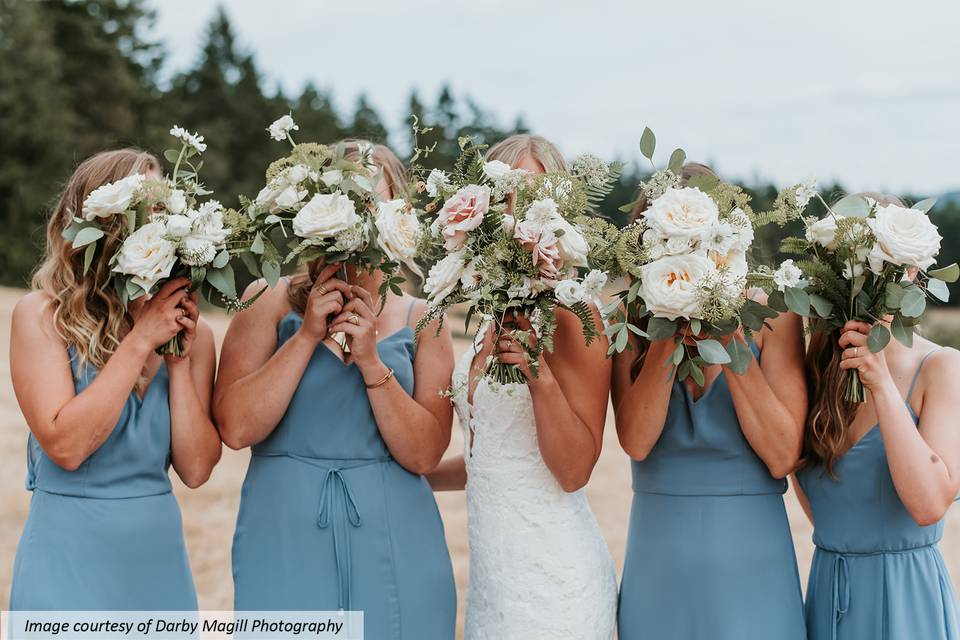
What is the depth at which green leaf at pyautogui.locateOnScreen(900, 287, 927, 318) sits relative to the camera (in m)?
3.77

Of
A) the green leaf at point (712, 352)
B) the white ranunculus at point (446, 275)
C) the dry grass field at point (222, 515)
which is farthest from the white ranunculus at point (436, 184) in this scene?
the dry grass field at point (222, 515)

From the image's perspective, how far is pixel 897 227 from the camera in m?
3.70

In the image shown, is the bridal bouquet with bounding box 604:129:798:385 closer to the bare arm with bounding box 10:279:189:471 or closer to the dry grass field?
the bare arm with bounding box 10:279:189:471

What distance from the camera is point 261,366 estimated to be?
4.45 meters

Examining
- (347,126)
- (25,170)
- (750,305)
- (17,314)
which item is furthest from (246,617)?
(347,126)

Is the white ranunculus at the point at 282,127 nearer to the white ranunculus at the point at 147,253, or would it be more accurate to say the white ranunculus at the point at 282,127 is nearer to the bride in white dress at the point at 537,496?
the white ranunculus at the point at 147,253

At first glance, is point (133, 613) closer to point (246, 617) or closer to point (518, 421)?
point (246, 617)

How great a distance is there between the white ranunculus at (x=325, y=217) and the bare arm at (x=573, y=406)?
998mm

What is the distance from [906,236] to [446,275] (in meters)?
1.73

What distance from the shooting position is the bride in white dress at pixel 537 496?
13.8 feet

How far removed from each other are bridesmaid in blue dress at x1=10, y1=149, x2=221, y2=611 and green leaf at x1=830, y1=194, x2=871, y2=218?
8.88 ft

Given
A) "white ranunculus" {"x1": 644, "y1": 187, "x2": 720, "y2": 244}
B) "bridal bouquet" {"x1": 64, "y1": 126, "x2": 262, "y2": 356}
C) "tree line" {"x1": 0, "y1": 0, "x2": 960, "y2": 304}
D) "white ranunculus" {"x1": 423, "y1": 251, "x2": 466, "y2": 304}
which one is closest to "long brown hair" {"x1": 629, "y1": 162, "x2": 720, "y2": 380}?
"white ranunculus" {"x1": 644, "y1": 187, "x2": 720, "y2": 244}

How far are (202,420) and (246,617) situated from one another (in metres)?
0.88

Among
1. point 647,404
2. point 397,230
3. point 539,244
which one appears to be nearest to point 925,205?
point 647,404
